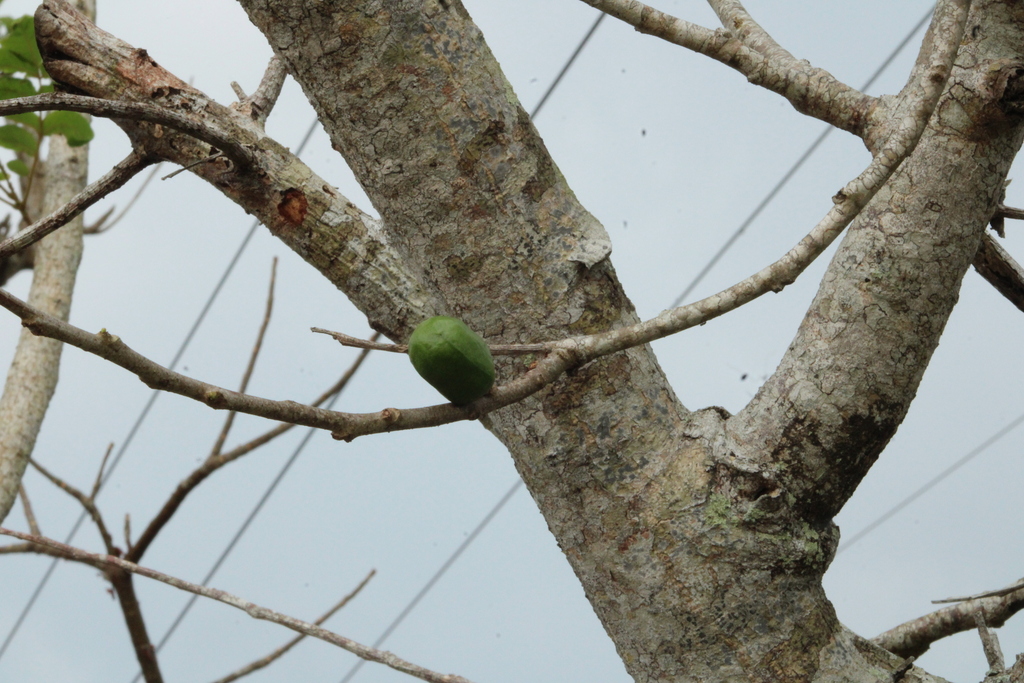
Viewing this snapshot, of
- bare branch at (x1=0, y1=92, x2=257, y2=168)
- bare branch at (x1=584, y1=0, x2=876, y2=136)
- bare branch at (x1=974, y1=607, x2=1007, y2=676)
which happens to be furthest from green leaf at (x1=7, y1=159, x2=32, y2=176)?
bare branch at (x1=974, y1=607, x2=1007, y2=676)

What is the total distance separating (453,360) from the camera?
0.88m

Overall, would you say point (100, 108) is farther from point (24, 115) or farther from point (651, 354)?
point (24, 115)

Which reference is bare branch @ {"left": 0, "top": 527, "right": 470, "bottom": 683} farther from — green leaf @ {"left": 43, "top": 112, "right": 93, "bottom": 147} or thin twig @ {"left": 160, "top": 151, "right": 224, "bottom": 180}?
green leaf @ {"left": 43, "top": 112, "right": 93, "bottom": 147}

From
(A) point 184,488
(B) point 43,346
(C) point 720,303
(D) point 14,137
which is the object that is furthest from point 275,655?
(C) point 720,303

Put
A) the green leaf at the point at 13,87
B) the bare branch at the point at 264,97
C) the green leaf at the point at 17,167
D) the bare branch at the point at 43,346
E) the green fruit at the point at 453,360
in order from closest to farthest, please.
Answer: the green fruit at the point at 453,360 < the bare branch at the point at 264,97 < the green leaf at the point at 13,87 < the bare branch at the point at 43,346 < the green leaf at the point at 17,167

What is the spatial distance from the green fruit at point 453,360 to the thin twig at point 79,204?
452mm

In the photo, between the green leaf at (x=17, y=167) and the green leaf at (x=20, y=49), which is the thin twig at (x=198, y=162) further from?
the green leaf at (x=17, y=167)

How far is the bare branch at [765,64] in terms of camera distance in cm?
128

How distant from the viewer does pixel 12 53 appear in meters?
1.86

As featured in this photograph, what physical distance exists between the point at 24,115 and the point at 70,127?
0.09m

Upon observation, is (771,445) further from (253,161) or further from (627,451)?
(253,161)

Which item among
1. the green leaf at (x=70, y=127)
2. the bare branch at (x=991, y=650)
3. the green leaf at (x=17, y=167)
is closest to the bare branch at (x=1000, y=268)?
the bare branch at (x=991, y=650)

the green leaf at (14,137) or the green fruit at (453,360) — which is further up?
the green leaf at (14,137)

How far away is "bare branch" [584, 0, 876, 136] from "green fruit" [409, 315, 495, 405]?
0.58m
